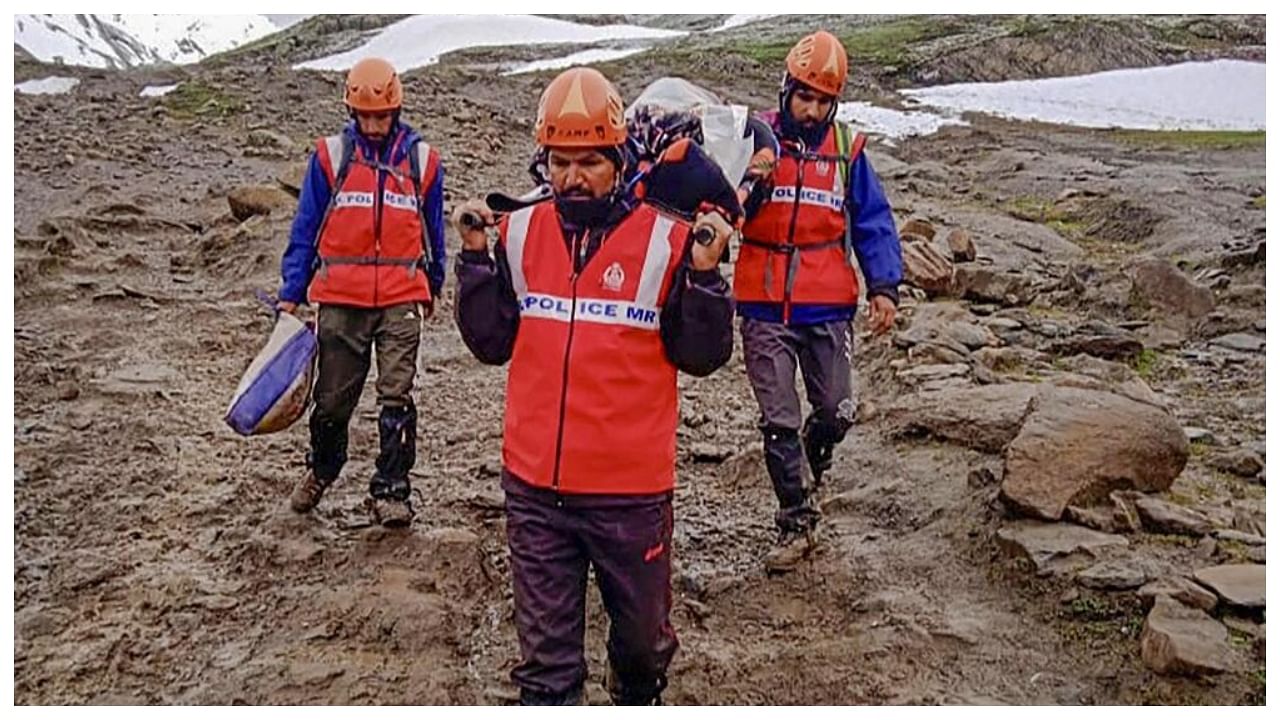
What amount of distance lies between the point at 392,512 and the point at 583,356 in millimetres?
2590

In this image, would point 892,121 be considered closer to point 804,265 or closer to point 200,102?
point 200,102

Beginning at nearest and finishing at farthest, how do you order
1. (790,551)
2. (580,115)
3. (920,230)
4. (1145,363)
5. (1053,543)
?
1. (580,115)
2. (1053,543)
3. (790,551)
4. (1145,363)
5. (920,230)

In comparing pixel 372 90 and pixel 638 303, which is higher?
pixel 372 90

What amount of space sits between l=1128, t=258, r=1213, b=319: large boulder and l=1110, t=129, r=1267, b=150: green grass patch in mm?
15781

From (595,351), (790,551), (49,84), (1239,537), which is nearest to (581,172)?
(595,351)

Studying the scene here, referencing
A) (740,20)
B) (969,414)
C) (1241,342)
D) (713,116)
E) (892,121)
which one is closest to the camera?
(713,116)

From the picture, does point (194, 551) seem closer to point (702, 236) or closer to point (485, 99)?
point (702, 236)

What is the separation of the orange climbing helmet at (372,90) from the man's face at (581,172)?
2.20 meters

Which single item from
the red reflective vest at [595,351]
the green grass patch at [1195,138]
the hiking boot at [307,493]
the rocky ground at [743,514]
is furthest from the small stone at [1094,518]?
the green grass patch at [1195,138]

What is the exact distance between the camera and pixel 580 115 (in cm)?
379

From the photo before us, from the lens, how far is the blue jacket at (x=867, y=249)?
5.75 meters

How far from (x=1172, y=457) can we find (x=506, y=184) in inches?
501

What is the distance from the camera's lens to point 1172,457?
6.08m

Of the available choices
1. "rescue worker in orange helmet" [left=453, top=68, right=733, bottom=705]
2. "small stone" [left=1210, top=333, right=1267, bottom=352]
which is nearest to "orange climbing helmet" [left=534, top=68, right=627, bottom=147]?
"rescue worker in orange helmet" [left=453, top=68, right=733, bottom=705]
